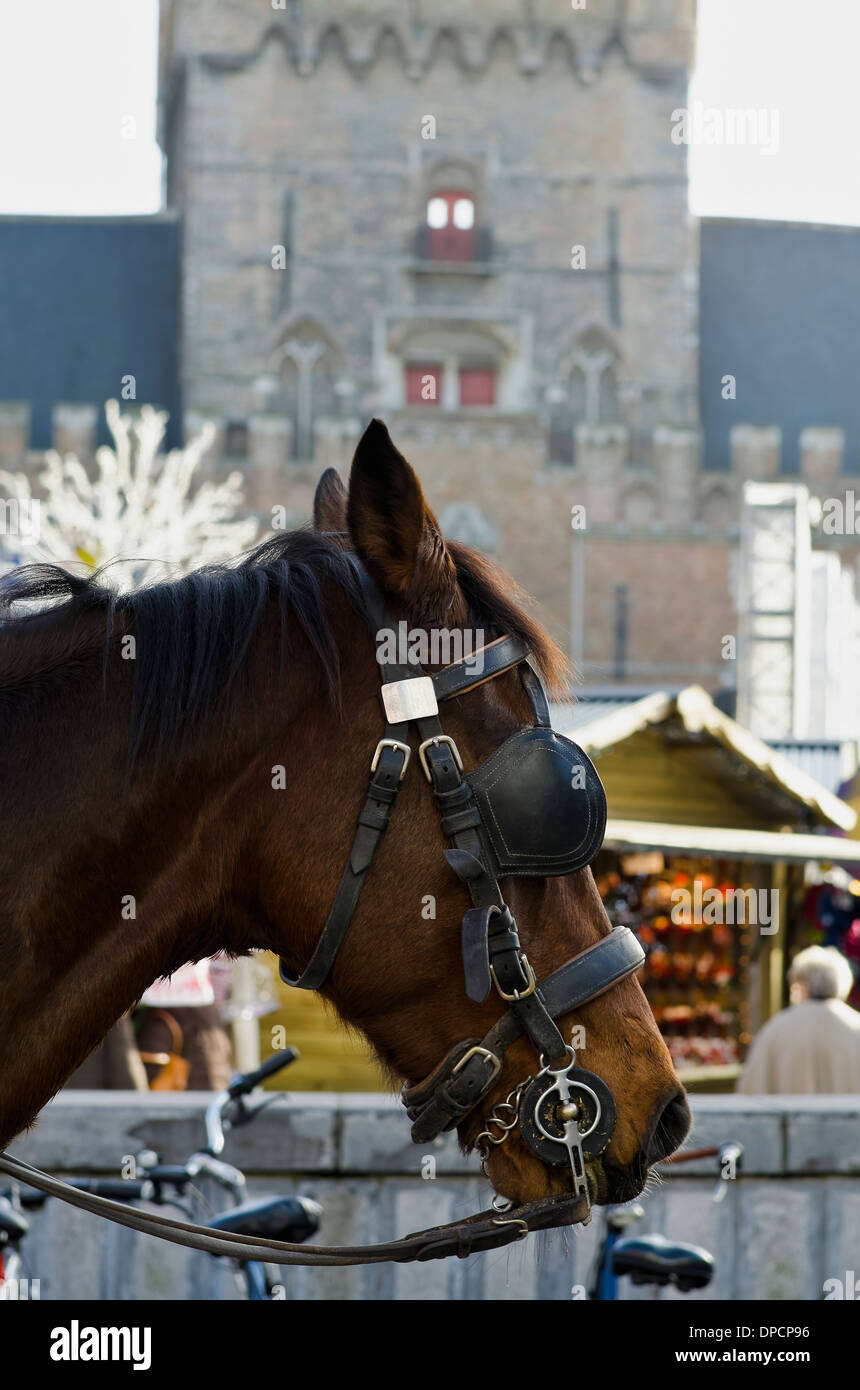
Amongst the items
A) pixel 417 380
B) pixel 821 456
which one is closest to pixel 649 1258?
pixel 417 380

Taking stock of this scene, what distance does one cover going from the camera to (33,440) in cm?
2784

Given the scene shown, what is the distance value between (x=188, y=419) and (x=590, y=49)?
1119 centimetres

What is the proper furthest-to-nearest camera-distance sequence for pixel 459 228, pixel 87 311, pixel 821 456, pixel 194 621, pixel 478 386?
pixel 87 311, pixel 459 228, pixel 478 386, pixel 821 456, pixel 194 621

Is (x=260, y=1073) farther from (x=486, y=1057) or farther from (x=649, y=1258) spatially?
(x=486, y=1057)

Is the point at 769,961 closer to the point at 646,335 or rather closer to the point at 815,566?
the point at 815,566

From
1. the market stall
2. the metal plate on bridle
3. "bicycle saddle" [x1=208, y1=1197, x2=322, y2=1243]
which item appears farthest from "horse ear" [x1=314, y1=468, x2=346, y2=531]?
the market stall

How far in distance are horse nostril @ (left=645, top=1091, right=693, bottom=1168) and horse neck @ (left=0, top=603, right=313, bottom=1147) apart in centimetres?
55

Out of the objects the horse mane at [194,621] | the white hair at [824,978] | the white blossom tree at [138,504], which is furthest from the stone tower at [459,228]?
the horse mane at [194,621]

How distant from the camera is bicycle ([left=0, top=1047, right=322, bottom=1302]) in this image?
3545 mm

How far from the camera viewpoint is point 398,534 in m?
1.71

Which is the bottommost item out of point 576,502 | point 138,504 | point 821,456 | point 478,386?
point 138,504

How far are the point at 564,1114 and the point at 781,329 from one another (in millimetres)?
30921

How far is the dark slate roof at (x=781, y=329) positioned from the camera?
1155 inches
